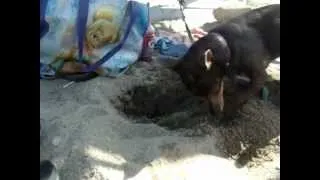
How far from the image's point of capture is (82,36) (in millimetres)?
3877

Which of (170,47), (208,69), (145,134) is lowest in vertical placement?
(145,134)

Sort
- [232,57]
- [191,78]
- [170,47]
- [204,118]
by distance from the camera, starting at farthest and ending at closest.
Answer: [170,47] → [232,57] → [191,78] → [204,118]

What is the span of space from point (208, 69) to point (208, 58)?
0.07 m

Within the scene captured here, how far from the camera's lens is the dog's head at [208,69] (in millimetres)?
3572

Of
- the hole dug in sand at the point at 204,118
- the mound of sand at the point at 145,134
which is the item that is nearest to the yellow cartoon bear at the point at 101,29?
the mound of sand at the point at 145,134

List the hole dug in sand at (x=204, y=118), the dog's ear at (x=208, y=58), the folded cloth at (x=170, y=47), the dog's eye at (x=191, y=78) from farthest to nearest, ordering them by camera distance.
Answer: the folded cloth at (x=170, y=47) < the dog's eye at (x=191, y=78) < the dog's ear at (x=208, y=58) < the hole dug in sand at (x=204, y=118)

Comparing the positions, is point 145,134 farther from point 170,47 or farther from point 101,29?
point 170,47

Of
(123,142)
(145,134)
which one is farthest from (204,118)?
(123,142)

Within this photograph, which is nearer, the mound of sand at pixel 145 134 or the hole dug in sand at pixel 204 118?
the mound of sand at pixel 145 134

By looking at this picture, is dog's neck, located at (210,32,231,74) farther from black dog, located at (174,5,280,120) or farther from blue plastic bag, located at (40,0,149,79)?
blue plastic bag, located at (40,0,149,79)

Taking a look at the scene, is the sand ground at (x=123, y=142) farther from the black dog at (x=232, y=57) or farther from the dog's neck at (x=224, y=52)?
the dog's neck at (x=224, y=52)

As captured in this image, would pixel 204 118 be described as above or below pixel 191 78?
below

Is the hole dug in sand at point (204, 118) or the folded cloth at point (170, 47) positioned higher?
the folded cloth at point (170, 47)
